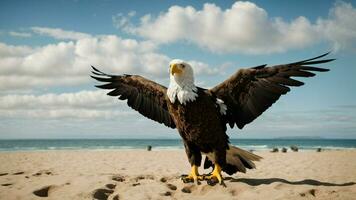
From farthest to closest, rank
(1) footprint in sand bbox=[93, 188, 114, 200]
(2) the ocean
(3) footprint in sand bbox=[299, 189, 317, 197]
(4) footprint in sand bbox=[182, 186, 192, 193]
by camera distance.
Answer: (2) the ocean
(4) footprint in sand bbox=[182, 186, 192, 193]
(1) footprint in sand bbox=[93, 188, 114, 200]
(3) footprint in sand bbox=[299, 189, 317, 197]

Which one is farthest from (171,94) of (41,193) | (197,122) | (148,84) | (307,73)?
(41,193)

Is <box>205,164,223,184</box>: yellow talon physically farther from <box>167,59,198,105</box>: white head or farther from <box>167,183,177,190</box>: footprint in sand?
<box>167,59,198,105</box>: white head

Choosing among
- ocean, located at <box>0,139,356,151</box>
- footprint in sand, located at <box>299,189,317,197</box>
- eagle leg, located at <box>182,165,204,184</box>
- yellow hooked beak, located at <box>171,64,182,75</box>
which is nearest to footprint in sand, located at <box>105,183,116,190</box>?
eagle leg, located at <box>182,165,204,184</box>

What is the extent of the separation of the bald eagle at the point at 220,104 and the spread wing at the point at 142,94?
0.17 m

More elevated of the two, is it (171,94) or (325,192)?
(171,94)

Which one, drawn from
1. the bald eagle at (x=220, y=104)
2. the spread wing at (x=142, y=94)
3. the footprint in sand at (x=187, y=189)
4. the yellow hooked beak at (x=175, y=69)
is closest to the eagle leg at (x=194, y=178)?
the bald eagle at (x=220, y=104)

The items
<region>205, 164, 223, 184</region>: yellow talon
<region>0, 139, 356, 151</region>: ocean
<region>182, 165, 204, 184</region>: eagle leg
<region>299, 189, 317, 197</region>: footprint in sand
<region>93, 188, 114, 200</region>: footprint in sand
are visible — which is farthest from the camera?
<region>0, 139, 356, 151</region>: ocean

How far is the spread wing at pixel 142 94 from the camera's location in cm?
605

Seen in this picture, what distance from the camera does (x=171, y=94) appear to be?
5.10 meters

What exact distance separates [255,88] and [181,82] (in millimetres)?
1183

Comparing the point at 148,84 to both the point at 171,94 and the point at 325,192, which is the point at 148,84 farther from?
the point at 325,192

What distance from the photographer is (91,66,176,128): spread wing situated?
19.8 feet

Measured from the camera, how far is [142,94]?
6320 mm

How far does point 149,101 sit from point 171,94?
125 cm
